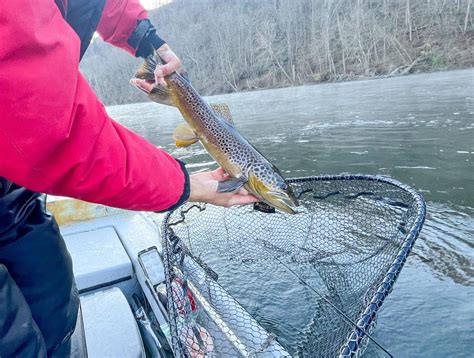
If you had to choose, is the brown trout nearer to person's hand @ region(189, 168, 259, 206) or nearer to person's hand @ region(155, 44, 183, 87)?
person's hand @ region(155, 44, 183, 87)

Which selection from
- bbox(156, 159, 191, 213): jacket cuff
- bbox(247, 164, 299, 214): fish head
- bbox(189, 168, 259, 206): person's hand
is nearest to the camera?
bbox(156, 159, 191, 213): jacket cuff

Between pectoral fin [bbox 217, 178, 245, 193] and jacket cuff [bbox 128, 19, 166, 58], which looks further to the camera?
jacket cuff [bbox 128, 19, 166, 58]

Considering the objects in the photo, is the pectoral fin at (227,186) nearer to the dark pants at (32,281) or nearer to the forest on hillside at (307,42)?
the dark pants at (32,281)

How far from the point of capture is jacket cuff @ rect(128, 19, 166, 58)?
2.48 metres

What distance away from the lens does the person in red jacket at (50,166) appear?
39.2 inches

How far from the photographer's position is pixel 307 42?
177 ft

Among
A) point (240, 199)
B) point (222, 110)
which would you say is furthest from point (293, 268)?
point (240, 199)

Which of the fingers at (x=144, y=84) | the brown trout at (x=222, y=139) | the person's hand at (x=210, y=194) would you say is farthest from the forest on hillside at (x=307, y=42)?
the person's hand at (x=210, y=194)

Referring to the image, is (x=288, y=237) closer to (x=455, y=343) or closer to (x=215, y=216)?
(x=215, y=216)

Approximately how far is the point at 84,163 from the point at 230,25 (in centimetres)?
7022

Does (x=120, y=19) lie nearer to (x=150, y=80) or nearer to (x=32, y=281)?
(x=150, y=80)

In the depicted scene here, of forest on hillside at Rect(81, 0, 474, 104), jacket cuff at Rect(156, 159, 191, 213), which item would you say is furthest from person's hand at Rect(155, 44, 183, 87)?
forest on hillside at Rect(81, 0, 474, 104)

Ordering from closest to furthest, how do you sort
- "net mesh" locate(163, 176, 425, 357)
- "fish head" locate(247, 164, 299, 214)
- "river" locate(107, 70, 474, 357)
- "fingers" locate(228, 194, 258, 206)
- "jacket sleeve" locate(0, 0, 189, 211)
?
1. "jacket sleeve" locate(0, 0, 189, 211)
2. "fingers" locate(228, 194, 258, 206)
3. "net mesh" locate(163, 176, 425, 357)
4. "fish head" locate(247, 164, 299, 214)
5. "river" locate(107, 70, 474, 357)

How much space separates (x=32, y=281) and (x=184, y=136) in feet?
5.22
